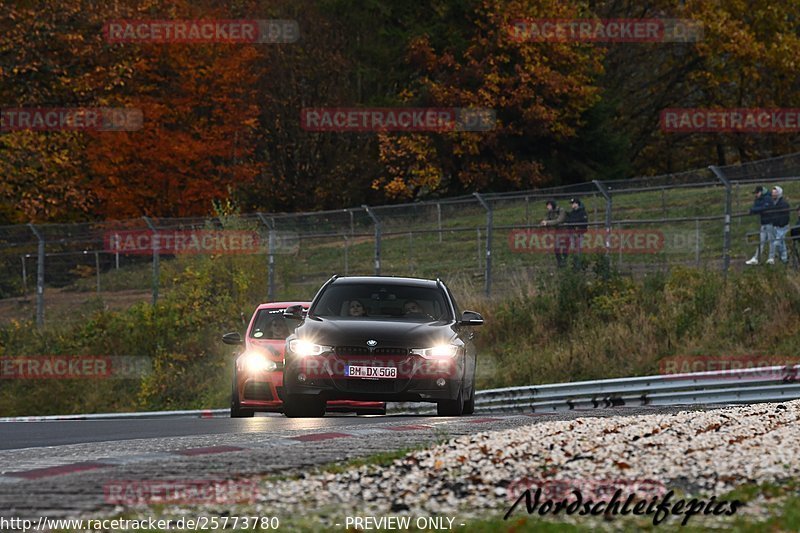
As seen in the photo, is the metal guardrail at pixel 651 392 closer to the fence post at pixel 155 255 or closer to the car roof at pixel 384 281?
the car roof at pixel 384 281

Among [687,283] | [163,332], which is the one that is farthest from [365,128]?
[687,283]

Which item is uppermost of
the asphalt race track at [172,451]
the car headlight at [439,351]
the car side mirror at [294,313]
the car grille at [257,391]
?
the car side mirror at [294,313]

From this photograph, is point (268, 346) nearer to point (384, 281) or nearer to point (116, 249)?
point (384, 281)

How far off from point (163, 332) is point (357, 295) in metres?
17.3

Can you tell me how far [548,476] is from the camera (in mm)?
8977

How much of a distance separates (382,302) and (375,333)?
149cm

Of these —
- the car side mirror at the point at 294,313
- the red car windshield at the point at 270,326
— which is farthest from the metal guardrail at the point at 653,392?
the car side mirror at the point at 294,313

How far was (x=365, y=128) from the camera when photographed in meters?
56.2

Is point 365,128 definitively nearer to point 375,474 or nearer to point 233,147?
point 233,147

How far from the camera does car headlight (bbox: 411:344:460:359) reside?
16.6m

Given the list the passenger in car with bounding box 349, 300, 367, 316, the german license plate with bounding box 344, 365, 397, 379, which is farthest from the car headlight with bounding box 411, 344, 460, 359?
the passenger in car with bounding box 349, 300, 367, 316

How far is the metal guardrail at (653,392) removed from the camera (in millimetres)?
20359

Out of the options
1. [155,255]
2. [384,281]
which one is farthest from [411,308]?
[155,255]

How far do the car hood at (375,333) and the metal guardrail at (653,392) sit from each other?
16.9ft
